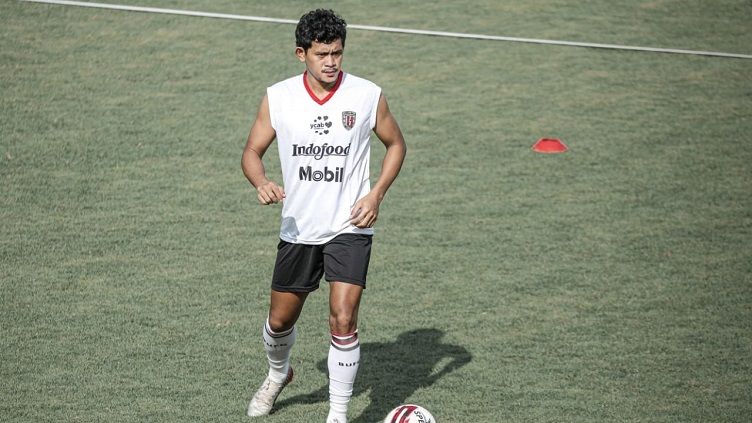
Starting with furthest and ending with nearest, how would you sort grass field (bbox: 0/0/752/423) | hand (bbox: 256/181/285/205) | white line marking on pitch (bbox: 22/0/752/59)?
white line marking on pitch (bbox: 22/0/752/59) < grass field (bbox: 0/0/752/423) < hand (bbox: 256/181/285/205)

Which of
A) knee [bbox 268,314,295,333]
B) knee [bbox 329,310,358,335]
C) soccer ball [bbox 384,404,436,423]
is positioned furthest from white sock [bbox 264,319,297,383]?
soccer ball [bbox 384,404,436,423]

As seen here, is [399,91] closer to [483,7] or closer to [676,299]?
[483,7]

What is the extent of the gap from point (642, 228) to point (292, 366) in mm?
3854

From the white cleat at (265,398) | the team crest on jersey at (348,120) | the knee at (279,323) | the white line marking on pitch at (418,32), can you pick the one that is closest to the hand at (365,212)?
the team crest on jersey at (348,120)

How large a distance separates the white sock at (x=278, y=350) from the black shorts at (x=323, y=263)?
300 millimetres

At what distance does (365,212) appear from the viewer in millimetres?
5383

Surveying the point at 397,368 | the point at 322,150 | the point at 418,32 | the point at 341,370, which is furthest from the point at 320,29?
the point at 418,32

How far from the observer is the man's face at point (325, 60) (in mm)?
5414

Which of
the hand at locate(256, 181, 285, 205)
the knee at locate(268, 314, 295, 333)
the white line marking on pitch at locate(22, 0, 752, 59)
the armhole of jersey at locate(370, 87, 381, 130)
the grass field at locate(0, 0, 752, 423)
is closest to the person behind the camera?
the hand at locate(256, 181, 285, 205)

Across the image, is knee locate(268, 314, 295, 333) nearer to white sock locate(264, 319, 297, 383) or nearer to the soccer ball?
white sock locate(264, 319, 297, 383)

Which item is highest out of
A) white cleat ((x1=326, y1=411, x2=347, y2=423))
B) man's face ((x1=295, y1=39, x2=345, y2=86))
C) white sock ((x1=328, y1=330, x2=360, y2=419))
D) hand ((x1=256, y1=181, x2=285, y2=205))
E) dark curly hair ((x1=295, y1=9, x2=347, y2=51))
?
dark curly hair ((x1=295, y1=9, x2=347, y2=51))

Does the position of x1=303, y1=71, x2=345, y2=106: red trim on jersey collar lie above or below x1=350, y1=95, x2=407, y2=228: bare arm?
above

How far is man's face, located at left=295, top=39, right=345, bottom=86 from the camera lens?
5.41 meters

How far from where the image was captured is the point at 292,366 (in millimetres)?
6578
